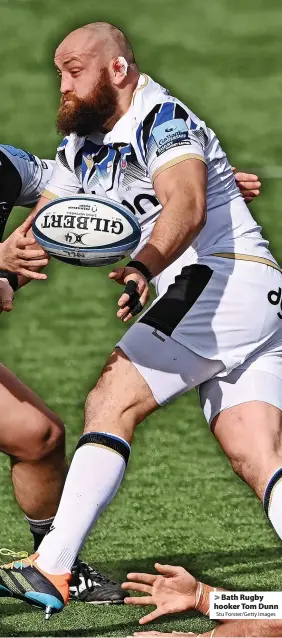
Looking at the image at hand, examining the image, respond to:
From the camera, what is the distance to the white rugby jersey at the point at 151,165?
17.3 feet

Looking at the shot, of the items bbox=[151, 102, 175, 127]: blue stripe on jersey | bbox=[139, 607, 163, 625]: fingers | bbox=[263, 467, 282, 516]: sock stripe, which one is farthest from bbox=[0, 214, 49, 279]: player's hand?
bbox=[139, 607, 163, 625]: fingers

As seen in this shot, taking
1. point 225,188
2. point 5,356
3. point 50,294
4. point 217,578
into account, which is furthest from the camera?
point 50,294

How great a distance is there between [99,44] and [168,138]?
0.60m

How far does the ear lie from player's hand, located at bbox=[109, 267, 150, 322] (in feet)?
3.63

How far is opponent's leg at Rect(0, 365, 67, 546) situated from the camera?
5.68 metres

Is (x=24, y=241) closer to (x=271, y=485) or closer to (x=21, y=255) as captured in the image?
(x=21, y=255)

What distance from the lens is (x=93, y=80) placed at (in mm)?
5438

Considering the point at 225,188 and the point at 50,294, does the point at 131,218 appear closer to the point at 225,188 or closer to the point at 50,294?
the point at 225,188

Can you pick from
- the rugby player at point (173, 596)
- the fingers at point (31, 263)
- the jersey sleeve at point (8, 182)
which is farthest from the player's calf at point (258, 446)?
the jersey sleeve at point (8, 182)

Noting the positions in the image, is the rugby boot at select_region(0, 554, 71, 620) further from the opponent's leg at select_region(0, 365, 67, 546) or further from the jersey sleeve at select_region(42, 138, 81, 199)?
the jersey sleeve at select_region(42, 138, 81, 199)

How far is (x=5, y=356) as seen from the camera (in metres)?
9.61

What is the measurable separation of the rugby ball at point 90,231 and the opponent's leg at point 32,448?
2.98 ft

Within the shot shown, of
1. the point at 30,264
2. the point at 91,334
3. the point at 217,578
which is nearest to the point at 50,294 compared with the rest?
the point at 91,334

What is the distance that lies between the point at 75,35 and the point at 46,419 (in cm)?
166
